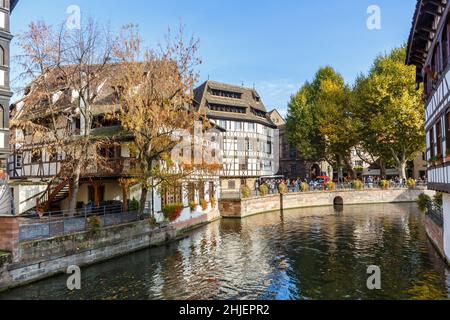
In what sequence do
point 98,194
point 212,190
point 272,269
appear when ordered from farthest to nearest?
point 212,190 < point 98,194 < point 272,269

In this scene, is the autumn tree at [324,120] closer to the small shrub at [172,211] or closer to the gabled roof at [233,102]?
the gabled roof at [233,102]

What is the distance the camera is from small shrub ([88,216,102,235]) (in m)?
18.7

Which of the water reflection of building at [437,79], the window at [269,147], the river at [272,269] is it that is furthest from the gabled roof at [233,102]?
the water reflection of building at [437,79]

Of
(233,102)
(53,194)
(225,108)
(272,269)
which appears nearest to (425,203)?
(272,269)

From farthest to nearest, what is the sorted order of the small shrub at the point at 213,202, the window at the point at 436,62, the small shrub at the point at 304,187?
the small shrub at the point at 304,187, the small shrub at the point at 213,202, the window at the point at 436,62

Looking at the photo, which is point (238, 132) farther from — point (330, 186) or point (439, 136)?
point (439, 136)

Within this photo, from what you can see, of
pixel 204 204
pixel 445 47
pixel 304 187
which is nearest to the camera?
pixel 445 47

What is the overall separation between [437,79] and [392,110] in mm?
31899

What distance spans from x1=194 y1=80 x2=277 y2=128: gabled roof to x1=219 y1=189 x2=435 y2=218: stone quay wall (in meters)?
14.1

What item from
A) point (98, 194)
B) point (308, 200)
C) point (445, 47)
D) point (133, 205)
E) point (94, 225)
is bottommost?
point (308, 200)

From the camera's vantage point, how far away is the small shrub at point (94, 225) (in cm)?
1869

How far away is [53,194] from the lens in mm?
24328

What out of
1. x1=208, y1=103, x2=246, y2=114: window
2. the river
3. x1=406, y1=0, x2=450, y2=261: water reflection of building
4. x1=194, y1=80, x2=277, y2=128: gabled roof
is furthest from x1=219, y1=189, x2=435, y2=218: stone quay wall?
x1=406, y1=0, x2=450, y2=261: water reflection of building

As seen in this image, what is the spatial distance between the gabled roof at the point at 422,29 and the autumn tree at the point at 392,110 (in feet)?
82.7
